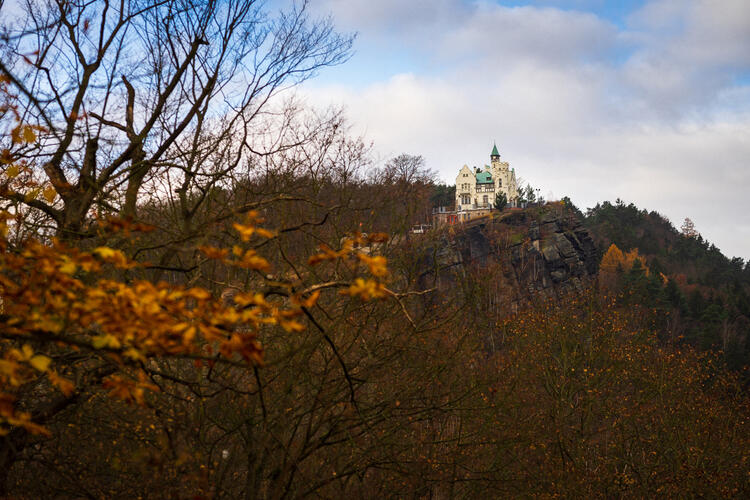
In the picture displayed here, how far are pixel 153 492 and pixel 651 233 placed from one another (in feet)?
371

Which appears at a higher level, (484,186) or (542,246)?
(484,186)

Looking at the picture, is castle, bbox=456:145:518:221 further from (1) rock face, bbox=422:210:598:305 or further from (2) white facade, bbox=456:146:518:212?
(1) rock face, bbox=422:210:598:305

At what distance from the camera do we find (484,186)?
107m

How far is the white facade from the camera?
10456cm

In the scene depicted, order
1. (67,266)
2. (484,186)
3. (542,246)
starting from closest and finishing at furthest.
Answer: (67,266)
(542,246)
(484,186)

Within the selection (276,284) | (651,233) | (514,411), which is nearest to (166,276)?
(276,284)

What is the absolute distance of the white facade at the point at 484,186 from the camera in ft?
343

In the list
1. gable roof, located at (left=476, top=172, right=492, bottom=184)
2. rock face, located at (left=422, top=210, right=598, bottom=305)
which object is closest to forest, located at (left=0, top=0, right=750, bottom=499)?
rock face, located at (left=422, top=210, right=598, bottom=305)

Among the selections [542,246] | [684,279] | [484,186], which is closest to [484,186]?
[484,186]

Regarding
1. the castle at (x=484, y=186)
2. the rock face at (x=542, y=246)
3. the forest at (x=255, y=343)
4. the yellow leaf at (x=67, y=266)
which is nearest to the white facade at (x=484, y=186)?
the castle at (x=484, y=186)

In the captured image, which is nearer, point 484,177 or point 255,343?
point 255,343

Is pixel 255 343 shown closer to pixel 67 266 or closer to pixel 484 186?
pixel 67 266

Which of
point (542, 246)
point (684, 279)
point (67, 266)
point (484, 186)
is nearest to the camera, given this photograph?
point (67, 266)

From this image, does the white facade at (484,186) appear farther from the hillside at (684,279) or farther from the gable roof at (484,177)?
the hillside at (684,279)
